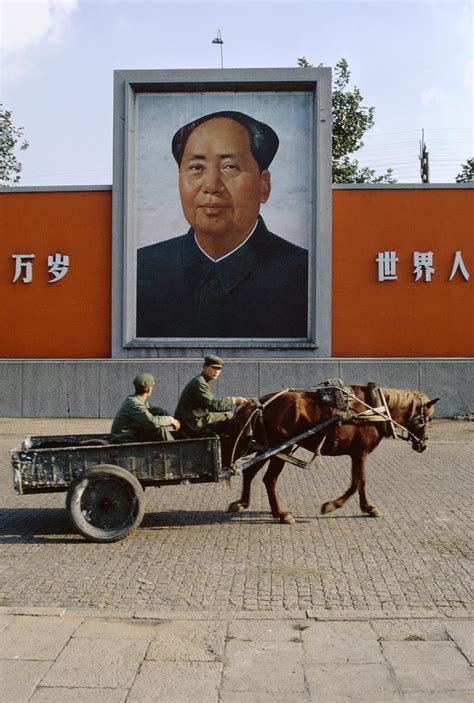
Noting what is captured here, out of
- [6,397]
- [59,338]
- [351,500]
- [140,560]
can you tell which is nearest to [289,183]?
[59,338]

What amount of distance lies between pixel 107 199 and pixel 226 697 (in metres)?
15.6

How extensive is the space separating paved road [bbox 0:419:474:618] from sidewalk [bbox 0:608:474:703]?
11.0 inches

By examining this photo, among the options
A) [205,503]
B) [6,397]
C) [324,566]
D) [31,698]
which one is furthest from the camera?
[6,397]

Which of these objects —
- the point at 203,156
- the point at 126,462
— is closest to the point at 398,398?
the point at 126,462

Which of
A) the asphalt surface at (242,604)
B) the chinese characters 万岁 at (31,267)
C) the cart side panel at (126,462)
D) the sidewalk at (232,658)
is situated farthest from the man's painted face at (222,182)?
the sidewalk at (232,658)

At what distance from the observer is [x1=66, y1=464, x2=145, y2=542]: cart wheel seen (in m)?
7.77

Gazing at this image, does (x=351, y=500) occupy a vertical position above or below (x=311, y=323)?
below

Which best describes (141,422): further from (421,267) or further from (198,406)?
(421,267)

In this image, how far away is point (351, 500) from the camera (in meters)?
9.86

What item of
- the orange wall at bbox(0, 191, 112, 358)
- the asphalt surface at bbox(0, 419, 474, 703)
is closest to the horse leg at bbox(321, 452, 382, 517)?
the asphalt surface at bbox(0, 419, 474, 703)

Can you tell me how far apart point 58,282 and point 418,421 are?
11.7 meters

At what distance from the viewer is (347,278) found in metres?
18.3

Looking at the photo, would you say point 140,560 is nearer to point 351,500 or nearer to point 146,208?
point 351,500

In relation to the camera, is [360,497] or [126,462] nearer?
[126,462]
